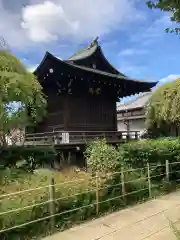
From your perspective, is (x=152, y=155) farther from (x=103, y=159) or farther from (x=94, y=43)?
(x=94, y=43)

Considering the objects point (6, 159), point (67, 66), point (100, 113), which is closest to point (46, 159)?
point (6, 159)

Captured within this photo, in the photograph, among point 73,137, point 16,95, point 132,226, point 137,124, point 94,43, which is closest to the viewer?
point 132,226

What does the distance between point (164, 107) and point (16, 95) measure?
12.0m

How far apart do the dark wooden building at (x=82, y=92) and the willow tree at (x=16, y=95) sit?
16.3ft

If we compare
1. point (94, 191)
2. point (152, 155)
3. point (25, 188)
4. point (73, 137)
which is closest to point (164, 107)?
point (73, 137)

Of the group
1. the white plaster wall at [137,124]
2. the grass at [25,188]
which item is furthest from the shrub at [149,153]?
the white plaster wall at [137,124]

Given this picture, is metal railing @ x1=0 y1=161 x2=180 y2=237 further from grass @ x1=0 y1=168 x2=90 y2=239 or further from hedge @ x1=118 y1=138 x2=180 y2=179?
hedge @ x1=118 y1=138 x2=180 y2=179

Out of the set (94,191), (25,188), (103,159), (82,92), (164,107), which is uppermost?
(82,92)

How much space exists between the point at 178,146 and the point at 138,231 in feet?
16.8

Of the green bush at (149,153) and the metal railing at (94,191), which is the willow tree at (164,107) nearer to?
the green bush at (149,153)

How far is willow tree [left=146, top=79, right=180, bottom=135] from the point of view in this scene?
1794 cm

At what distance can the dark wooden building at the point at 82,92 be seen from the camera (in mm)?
15273

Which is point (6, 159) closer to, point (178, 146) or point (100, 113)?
point (178, 146)

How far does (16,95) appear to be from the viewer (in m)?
8.58
